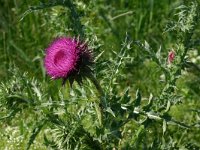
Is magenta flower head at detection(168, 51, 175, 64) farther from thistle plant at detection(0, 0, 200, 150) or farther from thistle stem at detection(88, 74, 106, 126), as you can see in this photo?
thistle stem at detection(88, 74, 106, 126)

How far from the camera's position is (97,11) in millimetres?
4492

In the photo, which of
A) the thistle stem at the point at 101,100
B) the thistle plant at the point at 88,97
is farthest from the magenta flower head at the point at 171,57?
the thistle stem at the point at 101,100

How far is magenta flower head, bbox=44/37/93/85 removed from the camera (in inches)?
96.8

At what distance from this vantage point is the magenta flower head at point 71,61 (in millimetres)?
2459

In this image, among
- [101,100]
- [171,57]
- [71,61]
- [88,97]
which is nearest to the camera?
[71,61]

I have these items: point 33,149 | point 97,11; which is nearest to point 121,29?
point 97,11

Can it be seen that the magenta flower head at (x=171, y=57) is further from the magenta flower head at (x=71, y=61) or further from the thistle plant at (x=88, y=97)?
the magenta flower head at (x=71, y=61)

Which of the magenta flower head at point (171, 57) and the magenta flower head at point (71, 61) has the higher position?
the magenta flower head at point (71, 61)

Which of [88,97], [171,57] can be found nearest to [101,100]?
[88,97]

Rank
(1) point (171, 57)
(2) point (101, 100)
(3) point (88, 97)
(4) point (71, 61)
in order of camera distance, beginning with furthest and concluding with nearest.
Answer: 1. (1) point (171, 57)
2. (3) point (88, 97)
3. (2) point (101, 100)
4. (4) point (71, 61)

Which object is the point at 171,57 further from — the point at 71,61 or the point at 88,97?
the point at 71,61

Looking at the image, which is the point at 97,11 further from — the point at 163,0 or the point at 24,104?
the point at 24,104

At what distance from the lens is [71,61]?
2457mm

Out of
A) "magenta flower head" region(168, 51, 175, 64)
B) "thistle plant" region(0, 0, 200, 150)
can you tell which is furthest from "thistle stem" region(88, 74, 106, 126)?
"magenta flower head" region(168, 51, 175, 64)
